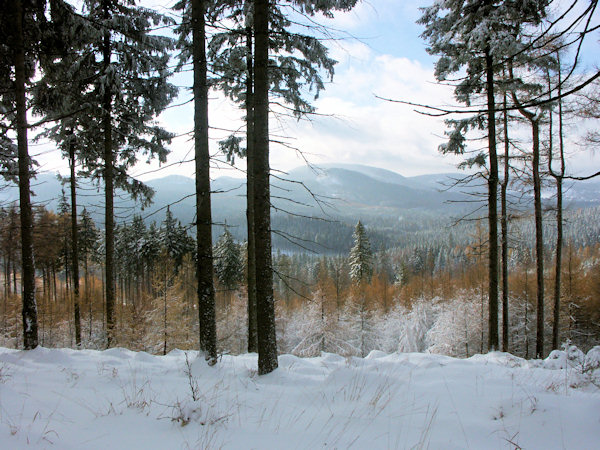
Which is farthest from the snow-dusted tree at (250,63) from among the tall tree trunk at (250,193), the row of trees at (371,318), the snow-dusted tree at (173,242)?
the snow-dusted tree at (173,242)

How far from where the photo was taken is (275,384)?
4648 millimetres

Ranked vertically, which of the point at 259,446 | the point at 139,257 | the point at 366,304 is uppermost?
the point at 259,446

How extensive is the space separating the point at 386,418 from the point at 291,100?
868 cm

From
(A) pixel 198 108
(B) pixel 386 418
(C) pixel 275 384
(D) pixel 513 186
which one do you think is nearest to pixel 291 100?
(A) pixel 198 108

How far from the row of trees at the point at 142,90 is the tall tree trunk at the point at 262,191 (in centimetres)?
2

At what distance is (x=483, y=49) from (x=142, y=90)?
10.3 metres

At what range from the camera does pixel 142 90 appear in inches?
372

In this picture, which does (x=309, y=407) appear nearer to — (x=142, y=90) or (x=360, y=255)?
(x=142, y=90)

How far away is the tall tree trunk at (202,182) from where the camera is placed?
603cm

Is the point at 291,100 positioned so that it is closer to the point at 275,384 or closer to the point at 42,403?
the point at 275,384

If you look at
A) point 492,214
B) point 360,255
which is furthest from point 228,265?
point 492,214

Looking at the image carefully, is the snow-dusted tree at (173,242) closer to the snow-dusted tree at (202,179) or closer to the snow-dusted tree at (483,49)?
the snow-dusted tree at (202,179)

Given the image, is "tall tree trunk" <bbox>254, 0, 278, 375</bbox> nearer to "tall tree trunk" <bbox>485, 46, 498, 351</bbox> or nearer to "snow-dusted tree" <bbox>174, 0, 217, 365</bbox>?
"snow-dusted tree" <bbox>174, 0, 217, 365</bbox>

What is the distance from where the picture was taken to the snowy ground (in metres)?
2.85
